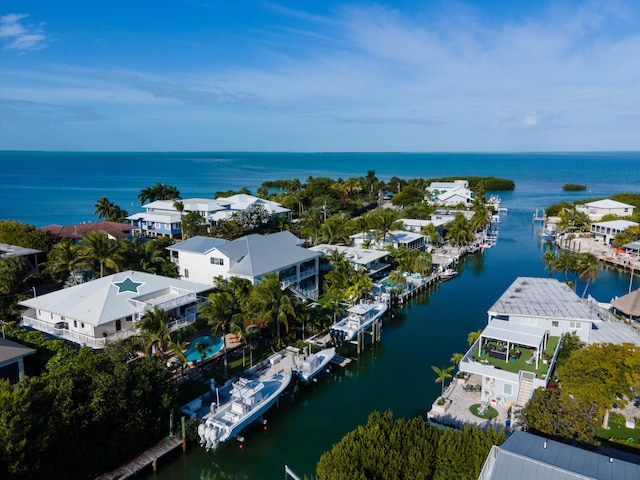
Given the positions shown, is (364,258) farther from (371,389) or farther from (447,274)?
(371,389)

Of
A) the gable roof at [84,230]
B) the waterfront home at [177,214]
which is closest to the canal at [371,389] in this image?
the waterfront home at [177,214]

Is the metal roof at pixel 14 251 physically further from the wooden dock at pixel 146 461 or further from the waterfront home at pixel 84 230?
the wooden dock at pixel 146 461

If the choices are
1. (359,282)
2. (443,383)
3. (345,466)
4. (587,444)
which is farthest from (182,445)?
(359,282)

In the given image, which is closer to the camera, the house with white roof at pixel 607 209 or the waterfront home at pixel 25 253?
the waterfront home at pixel 25 253

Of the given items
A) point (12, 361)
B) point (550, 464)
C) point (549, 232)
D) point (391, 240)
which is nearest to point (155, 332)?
point (12, 361)

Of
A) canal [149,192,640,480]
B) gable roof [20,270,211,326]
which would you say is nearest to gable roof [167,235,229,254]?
gable roof [20,270,211,326]

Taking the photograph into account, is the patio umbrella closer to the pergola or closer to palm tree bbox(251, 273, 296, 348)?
the pergola
